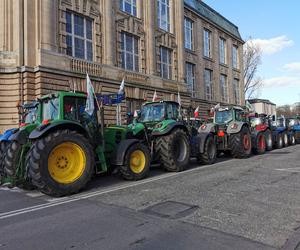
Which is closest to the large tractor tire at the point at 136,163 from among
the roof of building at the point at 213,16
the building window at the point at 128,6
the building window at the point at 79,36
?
the building window at the point at 79,36

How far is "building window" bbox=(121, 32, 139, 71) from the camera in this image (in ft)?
82.3

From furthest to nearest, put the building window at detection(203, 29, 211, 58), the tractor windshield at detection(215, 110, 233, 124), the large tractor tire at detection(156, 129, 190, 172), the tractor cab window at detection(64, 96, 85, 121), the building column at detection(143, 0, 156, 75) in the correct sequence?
1. the building window at detection(203, 29, 211, 58)
2. the building column at detection(143, 0, 156, 75)
3. the tractor windshield at detection(215, 110, 233, 124)
4. the large tractor tire at detection(156, 129, 190, 172)
5. the tractor cab window at detection(64, 96, 85, 121)

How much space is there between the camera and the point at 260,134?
61.8 ft

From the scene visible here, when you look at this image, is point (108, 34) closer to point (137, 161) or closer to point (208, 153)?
point (208, 153)

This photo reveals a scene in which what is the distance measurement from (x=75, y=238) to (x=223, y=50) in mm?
41660

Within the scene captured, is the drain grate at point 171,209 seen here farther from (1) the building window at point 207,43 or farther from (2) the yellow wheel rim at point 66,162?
(1) the building window at point 207,43

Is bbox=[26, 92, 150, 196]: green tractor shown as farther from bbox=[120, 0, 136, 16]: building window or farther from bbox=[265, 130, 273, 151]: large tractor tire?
bbox=[120, 0, 136, 16]: building window

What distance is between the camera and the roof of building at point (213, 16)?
122 ft

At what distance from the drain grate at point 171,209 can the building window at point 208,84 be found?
108ft

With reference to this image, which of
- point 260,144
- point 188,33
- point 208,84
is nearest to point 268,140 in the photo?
point 260,144

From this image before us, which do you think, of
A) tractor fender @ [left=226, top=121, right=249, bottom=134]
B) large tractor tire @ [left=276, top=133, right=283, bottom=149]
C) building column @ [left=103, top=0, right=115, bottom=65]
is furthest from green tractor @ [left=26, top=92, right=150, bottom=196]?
large tractor tire @ [left=276, top=133, right=283, bottom=149]

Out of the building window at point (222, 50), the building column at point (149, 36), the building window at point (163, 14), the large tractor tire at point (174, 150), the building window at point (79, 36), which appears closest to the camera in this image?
the large tractor tire at point (174, 150)

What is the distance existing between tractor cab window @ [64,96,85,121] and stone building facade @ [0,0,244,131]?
10878 mm

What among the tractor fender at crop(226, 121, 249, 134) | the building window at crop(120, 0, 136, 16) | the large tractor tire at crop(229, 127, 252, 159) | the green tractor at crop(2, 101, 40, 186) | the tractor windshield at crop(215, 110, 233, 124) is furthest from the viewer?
the building window at crop(120, 0, 136, 16)
